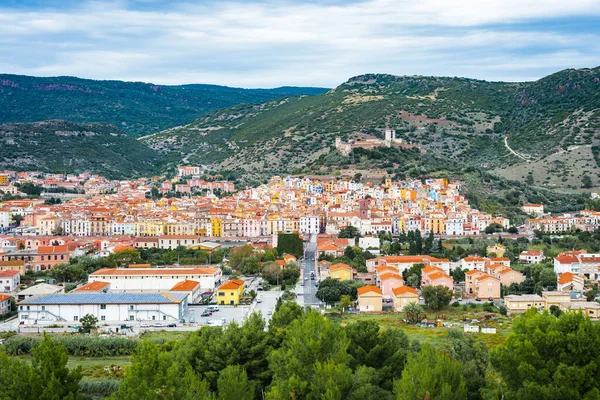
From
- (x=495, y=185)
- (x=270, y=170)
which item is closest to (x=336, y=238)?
(x=495, y=185)

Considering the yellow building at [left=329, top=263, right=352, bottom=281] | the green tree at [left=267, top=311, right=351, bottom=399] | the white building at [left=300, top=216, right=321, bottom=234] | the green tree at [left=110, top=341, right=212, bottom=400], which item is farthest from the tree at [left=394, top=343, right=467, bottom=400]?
the white building at [left=300, top=216, right=321, bottom=234]

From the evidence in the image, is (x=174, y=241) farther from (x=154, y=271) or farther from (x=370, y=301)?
(x=370, y=301)

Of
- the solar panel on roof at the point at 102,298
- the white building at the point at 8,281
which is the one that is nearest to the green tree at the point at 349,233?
the solar panel on roof at the point at 102,298

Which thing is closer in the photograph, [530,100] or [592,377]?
[592,377]

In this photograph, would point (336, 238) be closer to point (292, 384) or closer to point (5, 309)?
point (5, 309)

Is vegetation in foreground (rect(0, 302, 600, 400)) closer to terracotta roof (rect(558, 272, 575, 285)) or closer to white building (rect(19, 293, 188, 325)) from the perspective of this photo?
white building (rect(19, 293, 188, 325))

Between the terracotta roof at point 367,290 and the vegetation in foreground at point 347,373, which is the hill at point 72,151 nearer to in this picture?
the terracotta roof at point 367,290
